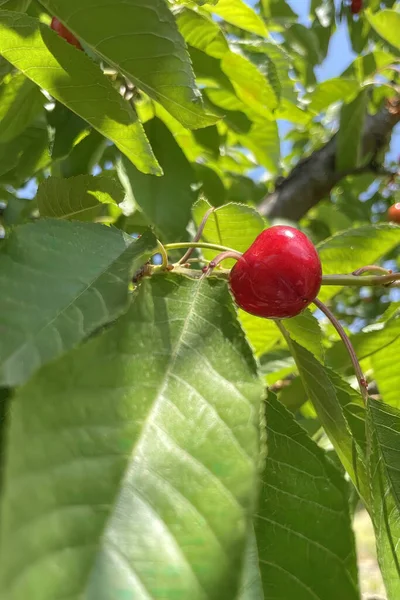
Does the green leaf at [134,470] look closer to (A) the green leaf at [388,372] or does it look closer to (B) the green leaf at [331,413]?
(B) the green leaf at [331,413]

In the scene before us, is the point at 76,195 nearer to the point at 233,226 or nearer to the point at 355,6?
the point at 233,226

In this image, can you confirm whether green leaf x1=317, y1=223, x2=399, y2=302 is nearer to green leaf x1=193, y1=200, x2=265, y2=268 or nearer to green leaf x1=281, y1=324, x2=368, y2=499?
green leaf x1=193, y1=200, x2=265, y2=268

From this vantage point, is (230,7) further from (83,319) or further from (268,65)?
(83,319)

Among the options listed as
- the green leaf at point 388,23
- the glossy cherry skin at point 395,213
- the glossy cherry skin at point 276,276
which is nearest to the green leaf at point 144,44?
the glossy cherry skin at point 276,276

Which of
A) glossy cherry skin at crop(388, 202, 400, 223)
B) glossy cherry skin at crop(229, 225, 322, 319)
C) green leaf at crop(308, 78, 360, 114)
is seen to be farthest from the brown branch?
glossy cherry skin at crop(229, 225, 322, 319)

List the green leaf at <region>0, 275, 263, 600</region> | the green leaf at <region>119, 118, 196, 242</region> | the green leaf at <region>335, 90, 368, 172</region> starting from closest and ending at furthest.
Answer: the green leaf at <region>0, 275, 263, 600</region> → the green leaf at <region>119, 118, 196, 242</region> → the green leaf at <region>335, 90, 368, 172</region>

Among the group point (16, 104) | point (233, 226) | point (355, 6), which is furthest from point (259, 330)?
point (355, 6)
